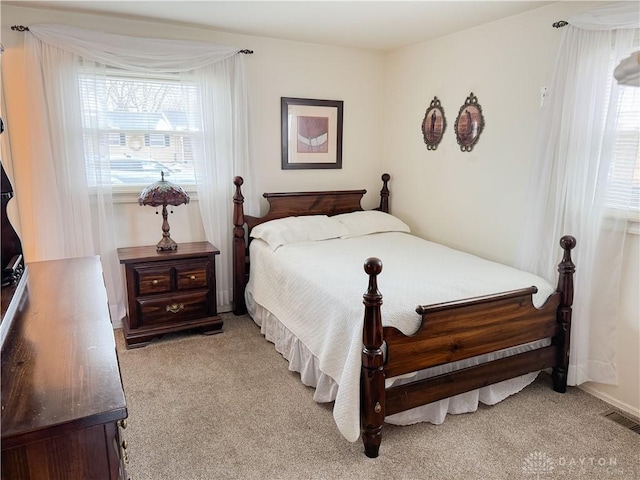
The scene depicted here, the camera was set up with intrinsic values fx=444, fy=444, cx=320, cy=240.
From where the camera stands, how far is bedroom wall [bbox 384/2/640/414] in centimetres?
262

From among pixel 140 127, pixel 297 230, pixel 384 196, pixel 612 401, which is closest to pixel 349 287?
pixel 297 230

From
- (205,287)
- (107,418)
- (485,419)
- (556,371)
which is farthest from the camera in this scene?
(205,287)

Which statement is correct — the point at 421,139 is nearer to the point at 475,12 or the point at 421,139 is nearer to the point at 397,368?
the point at 475,12

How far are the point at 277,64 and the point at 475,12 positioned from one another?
1622 millimetres

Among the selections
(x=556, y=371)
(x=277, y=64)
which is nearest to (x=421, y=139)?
(x=277, y=64)

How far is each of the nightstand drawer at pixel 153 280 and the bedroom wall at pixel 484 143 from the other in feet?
7.15

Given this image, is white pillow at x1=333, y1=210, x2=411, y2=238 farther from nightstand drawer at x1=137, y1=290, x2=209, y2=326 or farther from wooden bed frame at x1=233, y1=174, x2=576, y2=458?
wooden bed frame at x1=233, y1=174, x2=576, y2=458

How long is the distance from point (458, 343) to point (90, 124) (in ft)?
9.41

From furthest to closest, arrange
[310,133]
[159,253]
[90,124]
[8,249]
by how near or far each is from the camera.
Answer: [310,133] < [159,253] < [90,124] < [8,249]

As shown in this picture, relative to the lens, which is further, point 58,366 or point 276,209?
point 276,209

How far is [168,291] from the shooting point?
10.9ft

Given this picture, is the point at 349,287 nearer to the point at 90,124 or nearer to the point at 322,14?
the point at 322,14

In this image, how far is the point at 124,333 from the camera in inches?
131

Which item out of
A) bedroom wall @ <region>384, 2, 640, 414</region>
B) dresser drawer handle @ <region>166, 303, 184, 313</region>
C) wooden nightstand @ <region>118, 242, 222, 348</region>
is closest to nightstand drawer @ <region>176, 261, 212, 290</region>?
wooden nightstand @ <region>118, 242, 222, 348</region>
